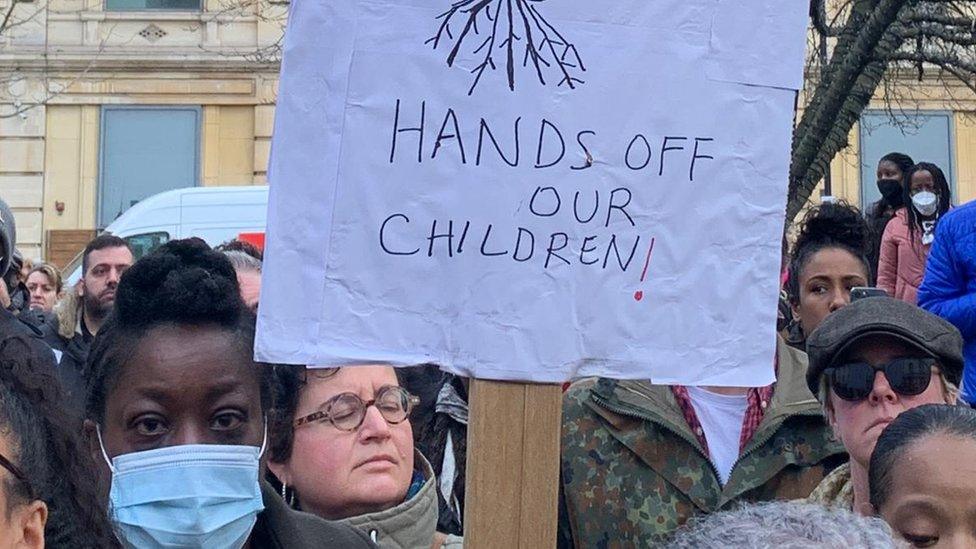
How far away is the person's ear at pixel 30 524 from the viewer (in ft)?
7.70

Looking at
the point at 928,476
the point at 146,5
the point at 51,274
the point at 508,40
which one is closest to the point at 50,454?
the point at 508,40

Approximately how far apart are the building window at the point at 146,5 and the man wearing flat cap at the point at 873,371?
2151 centimetres

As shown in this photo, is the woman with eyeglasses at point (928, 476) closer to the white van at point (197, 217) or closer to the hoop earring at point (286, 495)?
the hoop earring at point (286, 495)

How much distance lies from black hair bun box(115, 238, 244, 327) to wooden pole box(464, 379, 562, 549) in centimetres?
80

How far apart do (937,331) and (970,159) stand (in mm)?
20571

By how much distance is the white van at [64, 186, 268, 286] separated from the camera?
48.0 feet

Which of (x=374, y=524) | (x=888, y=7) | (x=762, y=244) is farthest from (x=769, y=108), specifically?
(x=888, y=7)

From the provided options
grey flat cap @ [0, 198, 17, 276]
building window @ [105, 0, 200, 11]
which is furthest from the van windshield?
building window @ [105, 0, 200, 11]

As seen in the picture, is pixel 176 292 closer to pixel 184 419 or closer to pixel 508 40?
pixel 184 419

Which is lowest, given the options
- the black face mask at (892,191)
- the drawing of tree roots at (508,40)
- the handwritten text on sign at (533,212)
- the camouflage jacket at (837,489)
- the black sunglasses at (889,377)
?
the camouflage jacket at (837,489)

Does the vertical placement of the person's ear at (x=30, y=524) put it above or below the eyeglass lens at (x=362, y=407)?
below

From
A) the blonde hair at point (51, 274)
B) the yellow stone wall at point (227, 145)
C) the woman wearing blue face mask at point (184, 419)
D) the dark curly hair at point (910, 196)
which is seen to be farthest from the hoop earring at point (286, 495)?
the yellow stone wall at point (227, 145)

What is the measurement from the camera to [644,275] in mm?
2955

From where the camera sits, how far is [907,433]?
10.1ft
